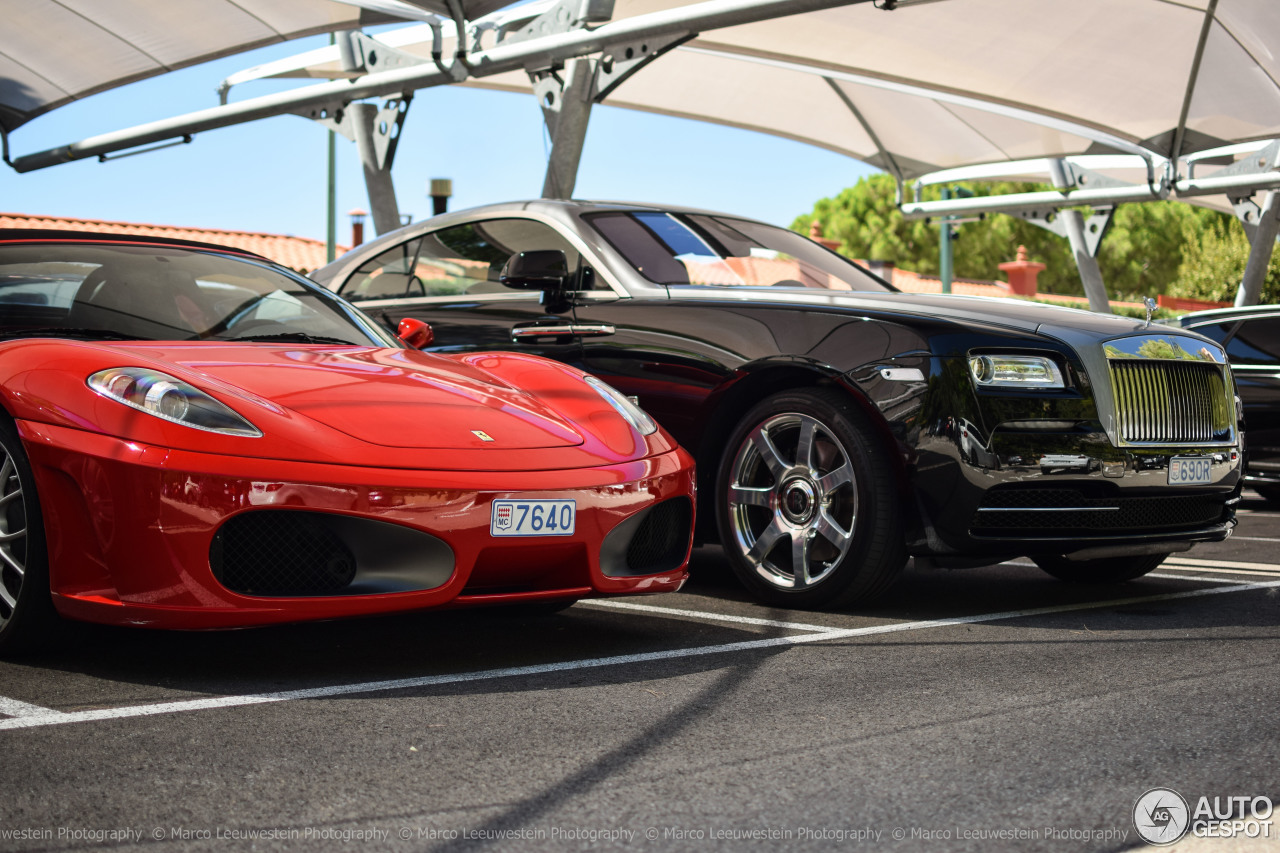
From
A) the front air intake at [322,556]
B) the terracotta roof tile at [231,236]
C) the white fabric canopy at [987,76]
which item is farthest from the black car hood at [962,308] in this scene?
the terracotta roof tile at [231,236]

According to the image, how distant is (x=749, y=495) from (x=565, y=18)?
236 inches

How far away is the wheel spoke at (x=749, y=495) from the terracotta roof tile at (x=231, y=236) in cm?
2388

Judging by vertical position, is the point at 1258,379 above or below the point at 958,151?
below

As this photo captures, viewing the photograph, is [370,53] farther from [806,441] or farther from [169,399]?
[169,399]

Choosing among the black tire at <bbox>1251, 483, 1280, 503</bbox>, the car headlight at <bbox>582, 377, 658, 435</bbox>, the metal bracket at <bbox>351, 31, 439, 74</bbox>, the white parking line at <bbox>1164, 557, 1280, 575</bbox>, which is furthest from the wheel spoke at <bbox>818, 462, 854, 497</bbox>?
the metal bracket at <bbox>351, 31, 439, 74</bbox>

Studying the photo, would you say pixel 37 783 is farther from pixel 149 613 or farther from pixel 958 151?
pixel 958 151

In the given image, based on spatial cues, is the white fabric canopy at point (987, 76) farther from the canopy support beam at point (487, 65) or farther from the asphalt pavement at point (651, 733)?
the asphalt pavement at point (651, 733)

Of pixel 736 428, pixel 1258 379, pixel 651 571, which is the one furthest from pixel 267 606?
pixel 1258 379

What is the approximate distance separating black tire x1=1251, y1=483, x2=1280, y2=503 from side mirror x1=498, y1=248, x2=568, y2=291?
5811mm

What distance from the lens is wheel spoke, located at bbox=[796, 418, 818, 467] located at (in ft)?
16.0

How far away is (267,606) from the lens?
348cm

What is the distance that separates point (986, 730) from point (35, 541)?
2.44 metres

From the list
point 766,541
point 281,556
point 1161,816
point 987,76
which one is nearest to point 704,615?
point 766,541

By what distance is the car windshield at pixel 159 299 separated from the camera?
14.3 ft
